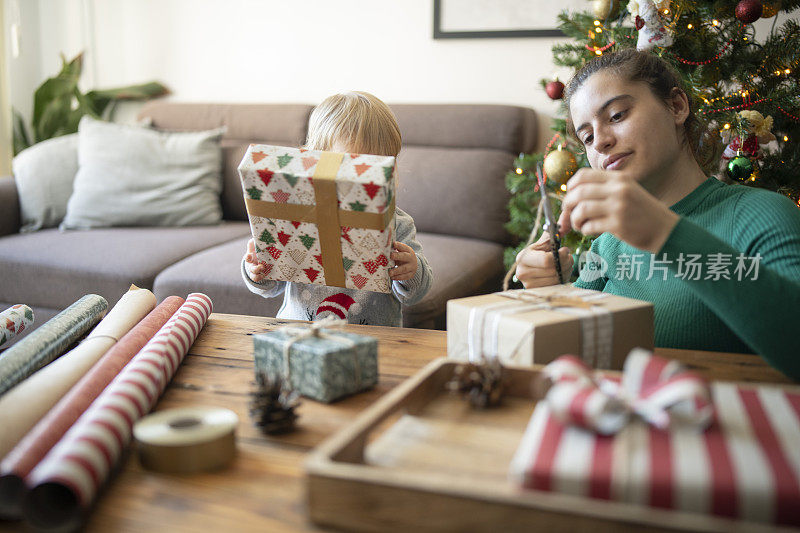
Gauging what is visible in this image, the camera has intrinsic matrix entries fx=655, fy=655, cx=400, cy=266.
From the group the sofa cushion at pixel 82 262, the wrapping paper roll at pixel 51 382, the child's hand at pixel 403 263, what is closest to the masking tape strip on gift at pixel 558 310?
the child's hand at pixel 403 263

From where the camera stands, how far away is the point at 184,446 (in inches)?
25.6

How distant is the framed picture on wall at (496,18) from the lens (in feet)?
9.09

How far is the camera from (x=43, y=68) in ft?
11.8

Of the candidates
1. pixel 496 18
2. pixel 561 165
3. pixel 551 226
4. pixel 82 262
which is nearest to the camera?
pixel 551 226

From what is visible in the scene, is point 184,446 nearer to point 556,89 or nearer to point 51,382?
point 51,382

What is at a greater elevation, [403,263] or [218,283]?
[403,263]

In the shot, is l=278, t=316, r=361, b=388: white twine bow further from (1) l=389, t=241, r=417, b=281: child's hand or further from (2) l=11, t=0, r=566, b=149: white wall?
(2) l=11, t=0, r=566, b=149: white wall

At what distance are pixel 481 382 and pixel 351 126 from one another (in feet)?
2.44

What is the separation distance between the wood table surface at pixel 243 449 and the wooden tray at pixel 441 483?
0.20 feet

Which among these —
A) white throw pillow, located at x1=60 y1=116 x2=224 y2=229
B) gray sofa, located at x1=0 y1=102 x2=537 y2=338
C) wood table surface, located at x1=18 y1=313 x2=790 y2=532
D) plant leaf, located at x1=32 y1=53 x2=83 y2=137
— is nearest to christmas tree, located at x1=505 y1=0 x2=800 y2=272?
gray sofa, located at x1=0 y1=102 x2=537 y2=338

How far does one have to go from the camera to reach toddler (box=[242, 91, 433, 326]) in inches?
52.3

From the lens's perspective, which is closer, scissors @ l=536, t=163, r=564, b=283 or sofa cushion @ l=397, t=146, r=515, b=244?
scissors @ l=536, t=163, r=564, b=283

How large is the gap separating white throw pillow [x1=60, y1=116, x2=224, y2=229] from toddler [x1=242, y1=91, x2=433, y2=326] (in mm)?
1466

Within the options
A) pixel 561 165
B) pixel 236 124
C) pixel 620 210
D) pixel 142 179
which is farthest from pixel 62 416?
pixel 236 124
